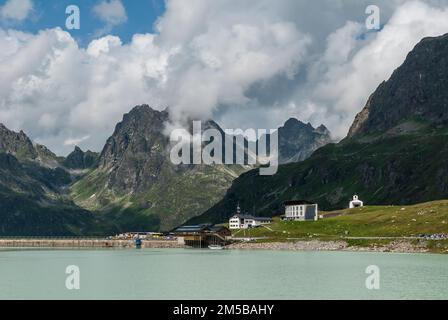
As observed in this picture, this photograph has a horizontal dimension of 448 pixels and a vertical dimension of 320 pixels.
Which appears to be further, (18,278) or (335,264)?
(335,264)

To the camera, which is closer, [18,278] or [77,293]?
[77,293]

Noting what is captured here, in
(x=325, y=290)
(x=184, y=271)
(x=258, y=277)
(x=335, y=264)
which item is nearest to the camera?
(x=325, y=290)

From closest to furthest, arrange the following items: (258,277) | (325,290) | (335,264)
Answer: (325,290), (258,277), (335,264)

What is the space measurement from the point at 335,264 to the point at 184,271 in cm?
3663

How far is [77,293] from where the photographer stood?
291ft

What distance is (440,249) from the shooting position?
7382 inches
